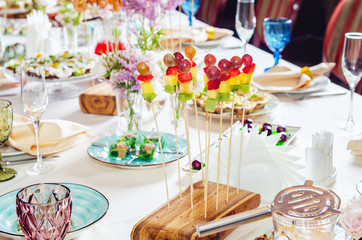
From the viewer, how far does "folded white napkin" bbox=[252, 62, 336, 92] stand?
1.94 metres

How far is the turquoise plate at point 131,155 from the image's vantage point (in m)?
1.36

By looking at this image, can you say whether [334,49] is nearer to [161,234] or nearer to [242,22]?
[242,22]

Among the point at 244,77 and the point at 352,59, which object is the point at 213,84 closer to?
the point at 244,77

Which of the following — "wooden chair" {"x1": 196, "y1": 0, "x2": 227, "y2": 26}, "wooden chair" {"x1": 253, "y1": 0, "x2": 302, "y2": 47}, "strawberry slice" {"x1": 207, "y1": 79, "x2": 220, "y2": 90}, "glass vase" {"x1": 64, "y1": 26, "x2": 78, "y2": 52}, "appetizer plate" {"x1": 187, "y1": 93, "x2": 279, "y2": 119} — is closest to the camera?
"strawberry slice" {"x1": 207, "y1": 79, "x2": 220, "y2": 90}

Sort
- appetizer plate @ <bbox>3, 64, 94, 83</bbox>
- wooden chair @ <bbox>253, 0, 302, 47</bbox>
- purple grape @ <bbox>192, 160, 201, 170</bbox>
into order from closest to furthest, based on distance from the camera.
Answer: purple grape @ <bbox>192, 160, 201, 170</bbox>
appetizer plate @ <bbox>3, 64, 94, 83</bbox>
wooden chair @ <bbox>253, 0, 302, 47</bbox>

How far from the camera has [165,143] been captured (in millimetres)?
1491

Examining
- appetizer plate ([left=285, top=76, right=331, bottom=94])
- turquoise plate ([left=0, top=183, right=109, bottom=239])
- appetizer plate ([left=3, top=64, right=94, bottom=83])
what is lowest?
turquoise plate ([left=0, top=183, right=109, bottom=239])

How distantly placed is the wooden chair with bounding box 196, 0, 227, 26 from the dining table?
7.11 ft

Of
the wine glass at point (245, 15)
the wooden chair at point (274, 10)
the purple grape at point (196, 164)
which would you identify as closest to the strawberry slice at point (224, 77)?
the purple grape at point (196, 164)

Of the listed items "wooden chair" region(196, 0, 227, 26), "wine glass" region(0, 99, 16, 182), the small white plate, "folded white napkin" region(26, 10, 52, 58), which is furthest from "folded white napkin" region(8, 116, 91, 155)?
"wooden chair" region(196, 0, 227, 26)

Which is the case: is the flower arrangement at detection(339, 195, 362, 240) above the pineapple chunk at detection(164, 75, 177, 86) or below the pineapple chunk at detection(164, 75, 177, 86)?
below

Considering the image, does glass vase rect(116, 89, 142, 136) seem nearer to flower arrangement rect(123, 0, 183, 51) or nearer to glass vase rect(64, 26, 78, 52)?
flower arrangement rect(123, 0, 183, 51)

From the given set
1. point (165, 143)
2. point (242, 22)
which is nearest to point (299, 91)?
point (242, 22)

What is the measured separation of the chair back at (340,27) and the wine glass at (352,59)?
2.76ft
